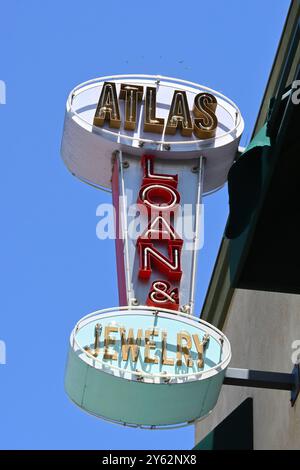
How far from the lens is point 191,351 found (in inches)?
438

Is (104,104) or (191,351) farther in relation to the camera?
(104,104)

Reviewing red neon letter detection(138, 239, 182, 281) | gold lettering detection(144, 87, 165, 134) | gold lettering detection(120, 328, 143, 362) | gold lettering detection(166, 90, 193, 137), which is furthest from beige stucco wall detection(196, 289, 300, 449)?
gold lettering detection(144, 87, 165, 134)

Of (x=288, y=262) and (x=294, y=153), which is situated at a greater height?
(x=294, y=153)

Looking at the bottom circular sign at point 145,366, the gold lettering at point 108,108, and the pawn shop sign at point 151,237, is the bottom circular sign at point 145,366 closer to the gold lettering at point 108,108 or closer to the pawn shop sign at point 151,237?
the pawn shop sign at point 151,237

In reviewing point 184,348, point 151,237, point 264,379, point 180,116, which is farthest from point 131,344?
point 180,116

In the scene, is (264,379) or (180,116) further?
(180,116)

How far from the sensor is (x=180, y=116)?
47.3ft

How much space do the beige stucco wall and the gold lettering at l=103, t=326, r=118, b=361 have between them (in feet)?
6.03

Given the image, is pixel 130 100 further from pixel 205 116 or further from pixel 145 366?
pixel 145 366

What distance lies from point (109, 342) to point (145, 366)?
46 cm
